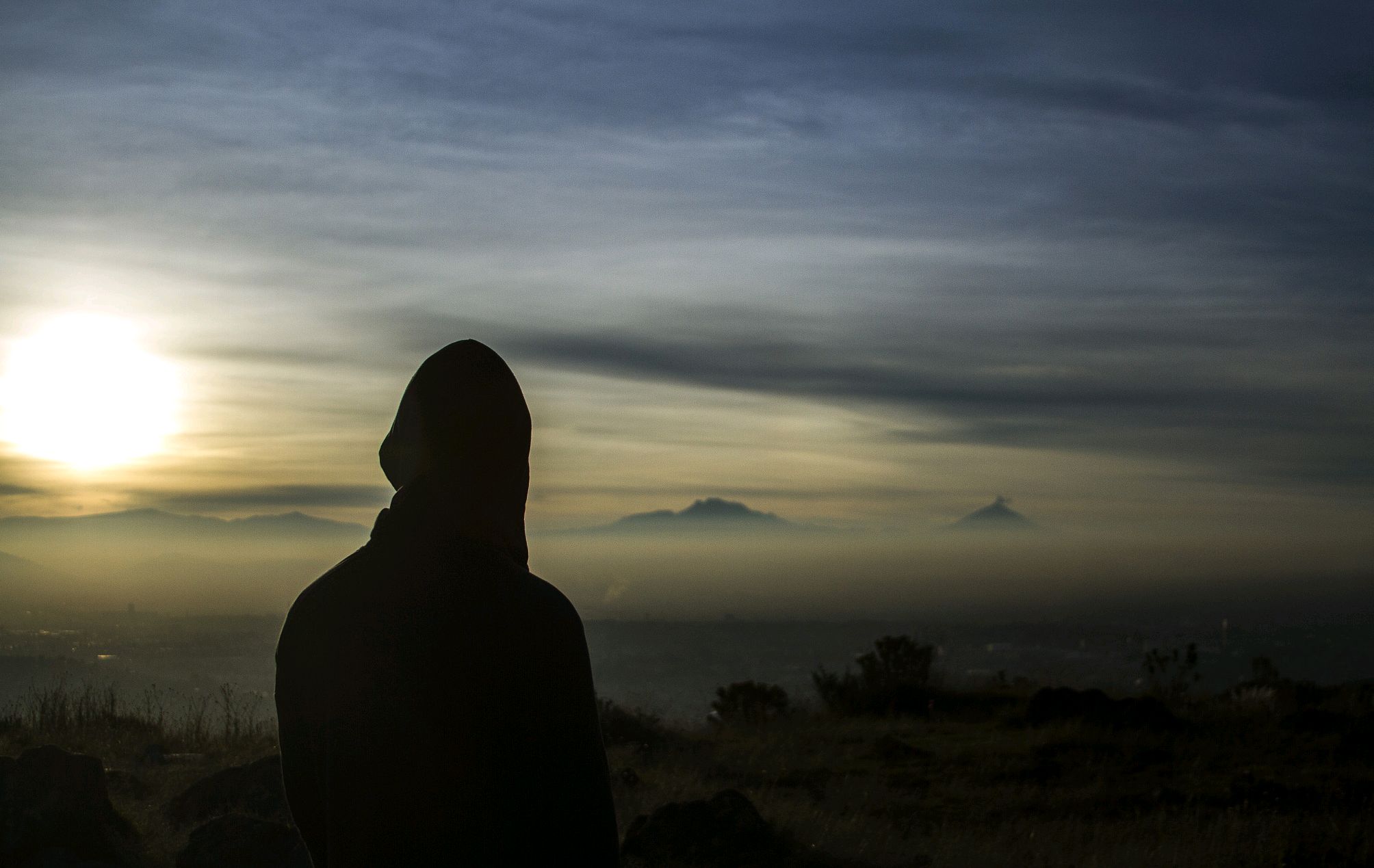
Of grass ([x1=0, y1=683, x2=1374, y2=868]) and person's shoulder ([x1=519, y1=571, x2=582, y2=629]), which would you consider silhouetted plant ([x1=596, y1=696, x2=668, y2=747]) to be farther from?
person's shoulder ([x1=519, y1=571, x2=582, y2=629])

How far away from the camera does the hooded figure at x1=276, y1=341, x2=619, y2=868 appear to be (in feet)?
8.82

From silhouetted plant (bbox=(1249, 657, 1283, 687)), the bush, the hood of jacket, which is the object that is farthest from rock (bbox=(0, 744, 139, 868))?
silhouetted plant (bbox=(1249, 657, 1283, 687))

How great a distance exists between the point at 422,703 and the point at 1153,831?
27.5ft

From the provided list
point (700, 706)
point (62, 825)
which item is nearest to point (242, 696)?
point (62, 825)

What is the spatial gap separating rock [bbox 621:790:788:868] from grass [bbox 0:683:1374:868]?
636 millimetres

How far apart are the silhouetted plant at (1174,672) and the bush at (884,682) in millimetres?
3677

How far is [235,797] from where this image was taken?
864 cm

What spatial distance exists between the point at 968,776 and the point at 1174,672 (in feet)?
25.9

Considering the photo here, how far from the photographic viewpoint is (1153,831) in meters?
9.27

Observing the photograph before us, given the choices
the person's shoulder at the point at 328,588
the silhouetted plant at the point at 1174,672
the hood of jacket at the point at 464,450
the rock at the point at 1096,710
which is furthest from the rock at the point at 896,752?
the person's shoulder at the point at 328,588

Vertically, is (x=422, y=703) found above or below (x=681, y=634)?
above

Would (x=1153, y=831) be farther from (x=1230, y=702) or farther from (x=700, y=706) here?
(x=700, y=706)

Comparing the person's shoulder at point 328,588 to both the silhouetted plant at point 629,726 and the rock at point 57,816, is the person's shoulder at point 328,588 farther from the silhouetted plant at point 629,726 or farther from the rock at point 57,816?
the silhouetted plant at point 629,726

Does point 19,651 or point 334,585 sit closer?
point 334,585
